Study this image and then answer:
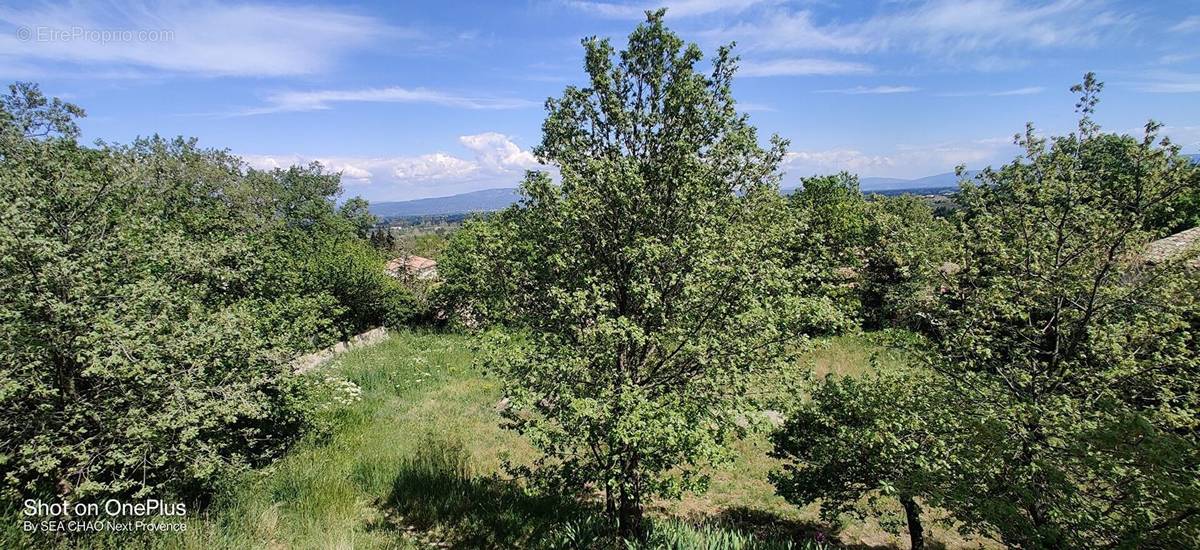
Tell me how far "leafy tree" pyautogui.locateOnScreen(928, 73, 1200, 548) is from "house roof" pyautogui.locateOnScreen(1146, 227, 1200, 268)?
0.44 m

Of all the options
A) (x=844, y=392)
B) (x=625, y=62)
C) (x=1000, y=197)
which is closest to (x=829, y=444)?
(x=844, y=392)

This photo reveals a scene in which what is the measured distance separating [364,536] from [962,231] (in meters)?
10.0

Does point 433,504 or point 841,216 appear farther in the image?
point 841,216

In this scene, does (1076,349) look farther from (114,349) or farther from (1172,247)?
(114,349)

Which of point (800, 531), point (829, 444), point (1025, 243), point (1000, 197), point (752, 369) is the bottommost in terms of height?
point (800, 531)

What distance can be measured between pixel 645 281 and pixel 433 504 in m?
6.14

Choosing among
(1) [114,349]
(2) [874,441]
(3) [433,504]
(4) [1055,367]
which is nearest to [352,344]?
(3) [433,504]

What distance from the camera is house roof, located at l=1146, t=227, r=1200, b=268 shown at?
6584mm

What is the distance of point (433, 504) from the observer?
30.5 ft

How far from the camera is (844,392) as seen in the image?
840cm

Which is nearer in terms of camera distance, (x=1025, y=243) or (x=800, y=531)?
(x=1025, y=243)

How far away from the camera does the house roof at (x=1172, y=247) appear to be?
658cm

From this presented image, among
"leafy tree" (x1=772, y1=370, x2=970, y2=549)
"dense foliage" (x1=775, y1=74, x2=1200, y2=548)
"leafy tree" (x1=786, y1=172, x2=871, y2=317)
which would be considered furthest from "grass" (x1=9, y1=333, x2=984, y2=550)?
"leafy tree" (x1=786, y1=172, x2=871, y2=317)

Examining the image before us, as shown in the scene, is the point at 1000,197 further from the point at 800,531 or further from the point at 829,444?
the point at 800,531
